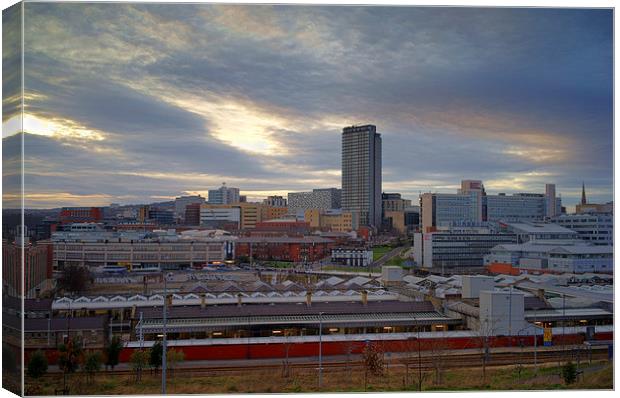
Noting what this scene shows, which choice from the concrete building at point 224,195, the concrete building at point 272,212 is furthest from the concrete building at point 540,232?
the concrete building at point 224,195

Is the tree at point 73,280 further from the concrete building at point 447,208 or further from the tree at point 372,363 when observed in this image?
the concrete building at point 447,208

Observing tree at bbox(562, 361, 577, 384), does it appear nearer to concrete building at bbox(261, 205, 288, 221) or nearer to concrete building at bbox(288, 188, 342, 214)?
concrete building at bbox(261, 205, 288, 221)

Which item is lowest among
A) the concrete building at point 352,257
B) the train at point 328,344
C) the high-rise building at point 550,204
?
the concrete building at point 352,257

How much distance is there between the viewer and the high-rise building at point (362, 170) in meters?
41.8

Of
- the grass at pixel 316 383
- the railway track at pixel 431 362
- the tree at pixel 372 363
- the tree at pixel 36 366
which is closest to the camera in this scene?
the tree at pixel 36 366

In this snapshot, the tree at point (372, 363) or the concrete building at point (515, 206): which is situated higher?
the concrete building at point (515, 206)

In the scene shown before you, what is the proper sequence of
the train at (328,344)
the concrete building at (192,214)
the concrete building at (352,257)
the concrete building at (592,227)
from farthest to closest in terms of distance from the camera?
1. the concrete building at (192,214)
2. the concrete building at (352,257)
3. the concrete building at (592,227)
4. the train at (328,344)

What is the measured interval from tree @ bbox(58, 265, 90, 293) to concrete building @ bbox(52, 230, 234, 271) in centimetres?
393

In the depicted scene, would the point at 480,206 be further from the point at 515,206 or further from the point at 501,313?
the point at 501,313

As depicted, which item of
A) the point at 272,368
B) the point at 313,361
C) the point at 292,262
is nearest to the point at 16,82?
the point at 272,368

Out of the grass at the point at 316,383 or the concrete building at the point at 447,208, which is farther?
the concrete building at the point at 447,208

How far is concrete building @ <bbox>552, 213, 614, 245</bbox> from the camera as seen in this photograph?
1916 centimetres

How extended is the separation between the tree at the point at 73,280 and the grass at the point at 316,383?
691 cm

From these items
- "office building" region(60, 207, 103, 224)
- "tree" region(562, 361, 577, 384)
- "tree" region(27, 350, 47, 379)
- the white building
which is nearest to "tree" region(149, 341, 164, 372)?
"tree" region(27, 350, 47, 379)
